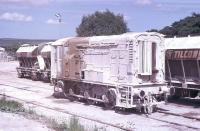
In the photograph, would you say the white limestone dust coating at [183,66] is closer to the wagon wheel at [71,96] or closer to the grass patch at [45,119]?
the wagon wheel at [71,96]

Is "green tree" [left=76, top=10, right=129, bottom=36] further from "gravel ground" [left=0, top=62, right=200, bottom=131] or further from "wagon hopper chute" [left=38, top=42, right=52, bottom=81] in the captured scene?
"gravel ground" [left=0, top=62, right=200, bottom=131]

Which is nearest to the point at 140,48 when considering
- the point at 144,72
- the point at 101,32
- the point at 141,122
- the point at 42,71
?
the point at 144,72

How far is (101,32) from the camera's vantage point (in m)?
59.2

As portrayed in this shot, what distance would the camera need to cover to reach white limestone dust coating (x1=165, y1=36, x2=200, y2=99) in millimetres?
21719

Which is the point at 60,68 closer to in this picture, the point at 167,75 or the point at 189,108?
the point at 167,75

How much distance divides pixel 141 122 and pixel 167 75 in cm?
628

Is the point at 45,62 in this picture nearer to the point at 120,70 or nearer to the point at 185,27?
the point at 185,27

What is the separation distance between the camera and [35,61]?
39188 mm

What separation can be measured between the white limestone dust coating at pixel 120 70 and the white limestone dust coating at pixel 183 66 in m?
1.70

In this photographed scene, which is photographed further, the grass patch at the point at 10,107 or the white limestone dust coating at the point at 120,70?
the white limestone dust coating at the point at 120,70

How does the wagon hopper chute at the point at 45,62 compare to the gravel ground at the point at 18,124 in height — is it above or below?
above

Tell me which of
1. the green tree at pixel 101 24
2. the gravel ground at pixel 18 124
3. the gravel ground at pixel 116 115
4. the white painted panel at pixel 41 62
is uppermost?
the green tree at pixel 101 24

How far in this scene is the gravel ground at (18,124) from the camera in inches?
573

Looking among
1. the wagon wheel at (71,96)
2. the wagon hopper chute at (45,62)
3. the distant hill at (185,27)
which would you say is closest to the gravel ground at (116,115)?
the wagon wheel at (71,96)
